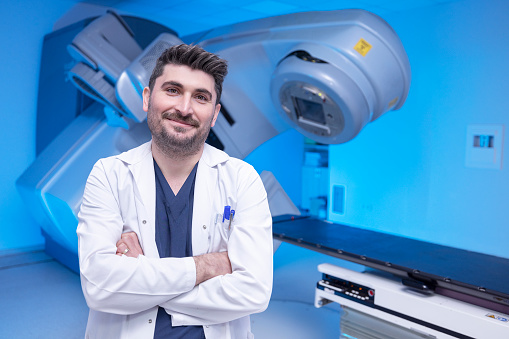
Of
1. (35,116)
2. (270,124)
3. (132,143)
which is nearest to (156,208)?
(270,124)

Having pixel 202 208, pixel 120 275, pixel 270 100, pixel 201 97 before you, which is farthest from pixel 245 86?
pixel 120 275

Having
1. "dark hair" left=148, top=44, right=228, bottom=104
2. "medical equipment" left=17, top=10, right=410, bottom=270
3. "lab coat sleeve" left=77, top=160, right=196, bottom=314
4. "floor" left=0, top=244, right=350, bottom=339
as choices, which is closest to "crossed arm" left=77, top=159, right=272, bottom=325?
"lab coat sleeve" left=77, top=160, right=196, bottom=314

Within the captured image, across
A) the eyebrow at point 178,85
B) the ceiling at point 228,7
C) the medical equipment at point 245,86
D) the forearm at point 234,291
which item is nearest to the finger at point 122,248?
the forearm at point 234,291

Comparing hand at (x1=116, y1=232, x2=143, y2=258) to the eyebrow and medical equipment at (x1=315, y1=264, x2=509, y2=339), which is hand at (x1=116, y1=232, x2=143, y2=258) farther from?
medical equipment at (x1=315, y1=264, x2=509, y2=339)

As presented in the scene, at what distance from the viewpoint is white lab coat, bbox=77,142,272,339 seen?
3.16 feet

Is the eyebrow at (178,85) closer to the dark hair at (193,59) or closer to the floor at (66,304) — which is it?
the dark hair at (193,59)

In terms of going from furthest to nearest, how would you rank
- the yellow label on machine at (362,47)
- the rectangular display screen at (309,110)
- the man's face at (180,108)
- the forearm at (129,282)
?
the rectangular display screen at (309,110), the yellow label on machine at (362,47), the man's face at (180,108), the forearm at (129,282)

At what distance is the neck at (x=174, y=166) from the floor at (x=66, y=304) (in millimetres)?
1277

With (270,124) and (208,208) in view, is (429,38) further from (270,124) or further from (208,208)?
(208,208)

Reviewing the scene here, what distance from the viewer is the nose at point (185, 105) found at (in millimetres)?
1040

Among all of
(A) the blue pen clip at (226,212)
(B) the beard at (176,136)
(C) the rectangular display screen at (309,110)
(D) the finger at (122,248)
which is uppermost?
(C) the rectangular display screen at (309,110)

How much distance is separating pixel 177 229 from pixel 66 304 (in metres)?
1.80

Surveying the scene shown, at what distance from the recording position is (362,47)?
1572 millimetres

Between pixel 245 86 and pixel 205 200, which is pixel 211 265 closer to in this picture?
pixel 205 200
